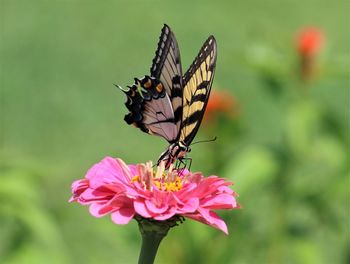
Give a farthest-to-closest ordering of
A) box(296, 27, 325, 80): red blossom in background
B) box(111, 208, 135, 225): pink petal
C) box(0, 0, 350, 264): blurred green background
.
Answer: box(296, 27, 325, 80): red blossom in background < box(0, 0, 350, 264): blurred green background < box(111, 208, 135, 225): pink petal

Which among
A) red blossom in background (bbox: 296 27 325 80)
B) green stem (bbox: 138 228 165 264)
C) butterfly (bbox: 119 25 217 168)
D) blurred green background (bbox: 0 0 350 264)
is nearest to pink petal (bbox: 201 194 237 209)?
green stem (bbox: 138 228 165 264)

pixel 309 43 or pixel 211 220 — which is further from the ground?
pixel 309 43

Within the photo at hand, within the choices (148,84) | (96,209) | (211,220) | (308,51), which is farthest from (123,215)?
(308,51)

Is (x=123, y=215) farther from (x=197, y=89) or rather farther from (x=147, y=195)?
(x=197, y=89)

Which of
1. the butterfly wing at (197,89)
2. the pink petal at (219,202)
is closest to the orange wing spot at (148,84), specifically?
the butterfly wing at (197,89)

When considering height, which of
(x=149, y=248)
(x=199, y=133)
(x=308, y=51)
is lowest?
(x=149, y=248)

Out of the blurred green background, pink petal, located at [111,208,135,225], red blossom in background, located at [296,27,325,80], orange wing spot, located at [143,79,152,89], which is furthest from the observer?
red blossom in background, located at [296,27,325,80]

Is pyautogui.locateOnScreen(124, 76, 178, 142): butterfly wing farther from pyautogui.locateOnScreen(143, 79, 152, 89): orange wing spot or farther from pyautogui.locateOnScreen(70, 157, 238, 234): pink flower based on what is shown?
pyautogui.locateOnScreen(70, 157, 238, 234): pink flower
